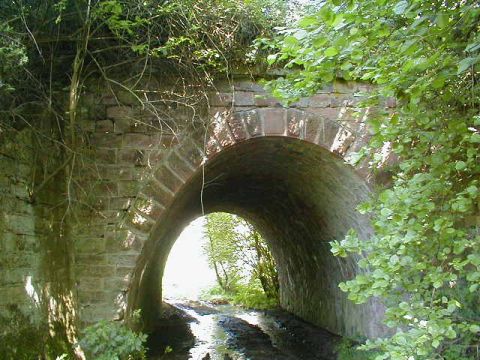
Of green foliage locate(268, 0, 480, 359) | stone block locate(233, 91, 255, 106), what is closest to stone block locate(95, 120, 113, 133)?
stone block locate(233, 91, 255, 106)

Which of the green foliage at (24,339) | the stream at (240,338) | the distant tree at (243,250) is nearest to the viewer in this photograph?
the green foliage at (24,339)

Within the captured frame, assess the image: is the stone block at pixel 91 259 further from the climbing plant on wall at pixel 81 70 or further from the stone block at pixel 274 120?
the stone block at pixel 274 120

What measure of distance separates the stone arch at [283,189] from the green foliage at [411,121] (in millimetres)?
1031

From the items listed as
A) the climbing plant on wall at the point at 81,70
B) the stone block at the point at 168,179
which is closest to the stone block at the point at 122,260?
the climbing plant on wall at the point at 81,70

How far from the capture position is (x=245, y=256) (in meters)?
15.1

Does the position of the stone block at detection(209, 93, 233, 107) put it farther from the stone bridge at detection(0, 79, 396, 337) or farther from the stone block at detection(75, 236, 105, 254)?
the stone block at detection(75, 236, 105, 254)

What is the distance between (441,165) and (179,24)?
281 centimetres

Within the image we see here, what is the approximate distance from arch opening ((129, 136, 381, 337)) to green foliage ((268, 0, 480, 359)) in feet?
4.79

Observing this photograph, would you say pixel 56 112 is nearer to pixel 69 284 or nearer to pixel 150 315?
pixel 69 284

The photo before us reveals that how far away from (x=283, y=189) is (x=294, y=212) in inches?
30.7

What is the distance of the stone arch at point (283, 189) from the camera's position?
4.92 metres

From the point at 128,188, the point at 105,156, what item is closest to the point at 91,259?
the point at 128,188

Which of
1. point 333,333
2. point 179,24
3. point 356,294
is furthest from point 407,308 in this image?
point 333,333

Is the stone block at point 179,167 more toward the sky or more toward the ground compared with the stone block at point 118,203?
more toward the sky
